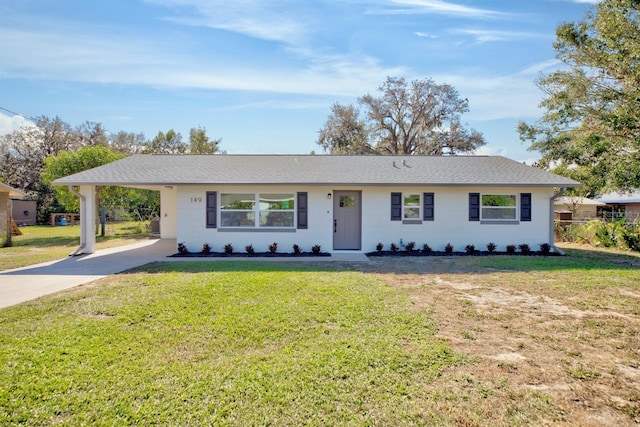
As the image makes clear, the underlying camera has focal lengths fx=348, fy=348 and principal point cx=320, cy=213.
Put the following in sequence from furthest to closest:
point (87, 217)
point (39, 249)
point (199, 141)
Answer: point (199, 141) < point (39, 249) < point (87, 217)

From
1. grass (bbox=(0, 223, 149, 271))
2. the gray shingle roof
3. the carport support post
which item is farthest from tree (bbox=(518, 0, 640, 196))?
grass (bbox=(0, 223, 149, 271))

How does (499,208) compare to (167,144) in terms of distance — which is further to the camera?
(167,144)

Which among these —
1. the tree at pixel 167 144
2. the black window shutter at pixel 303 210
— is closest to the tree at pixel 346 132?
the tree at pixel 167 144

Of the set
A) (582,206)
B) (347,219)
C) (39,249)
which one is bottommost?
(39,249)

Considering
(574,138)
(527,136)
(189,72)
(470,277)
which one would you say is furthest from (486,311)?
(527,136)

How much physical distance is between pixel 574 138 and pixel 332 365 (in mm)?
19047

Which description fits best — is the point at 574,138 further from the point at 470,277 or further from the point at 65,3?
the point at 65,3

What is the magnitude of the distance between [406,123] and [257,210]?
2264cm

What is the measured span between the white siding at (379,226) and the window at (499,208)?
220 millimetres

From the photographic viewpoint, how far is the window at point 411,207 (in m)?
12.5

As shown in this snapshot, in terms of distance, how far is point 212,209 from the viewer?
487 inches

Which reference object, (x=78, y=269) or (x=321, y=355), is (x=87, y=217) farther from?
(x=321, y=355)

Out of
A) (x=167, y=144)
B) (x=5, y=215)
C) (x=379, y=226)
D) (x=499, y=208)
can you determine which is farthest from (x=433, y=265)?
(x=167, y=144)

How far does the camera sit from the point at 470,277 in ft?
27.3
